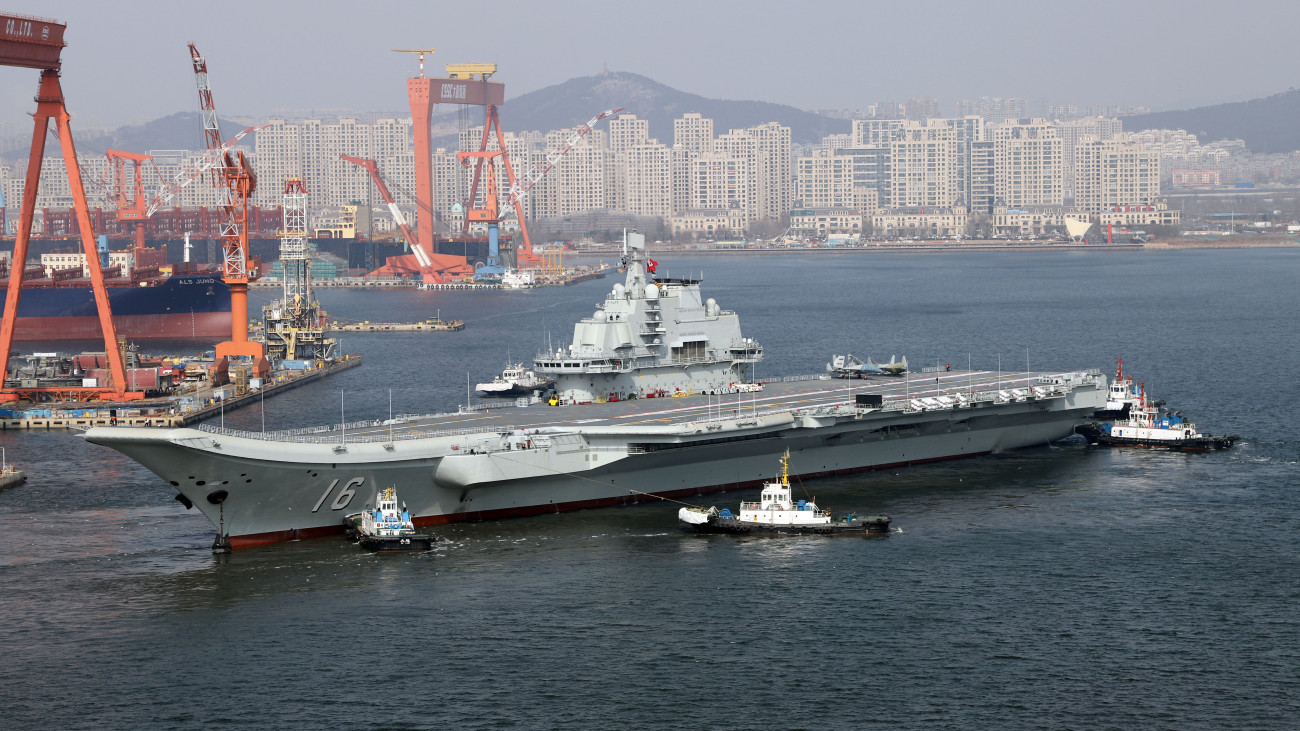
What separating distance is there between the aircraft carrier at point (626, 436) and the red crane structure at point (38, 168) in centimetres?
1706

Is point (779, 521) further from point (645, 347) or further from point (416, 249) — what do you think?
point (416, 249)

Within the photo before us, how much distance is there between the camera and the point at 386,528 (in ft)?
97.5

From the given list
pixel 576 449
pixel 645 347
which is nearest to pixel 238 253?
pixel 645 347

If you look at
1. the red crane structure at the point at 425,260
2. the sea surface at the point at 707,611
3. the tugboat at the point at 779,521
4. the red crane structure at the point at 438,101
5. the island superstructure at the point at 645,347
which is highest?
the red crane structure at the point at 438,101

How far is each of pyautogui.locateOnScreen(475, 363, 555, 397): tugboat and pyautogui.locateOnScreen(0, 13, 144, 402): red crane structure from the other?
526 inches

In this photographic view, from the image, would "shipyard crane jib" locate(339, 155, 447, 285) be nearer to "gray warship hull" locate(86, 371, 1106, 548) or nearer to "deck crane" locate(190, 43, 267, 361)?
"deck crane" locate(190, 43, 267, 361)

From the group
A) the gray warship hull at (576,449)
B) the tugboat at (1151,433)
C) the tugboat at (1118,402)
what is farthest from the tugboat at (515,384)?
the tugboat at (1151,433)

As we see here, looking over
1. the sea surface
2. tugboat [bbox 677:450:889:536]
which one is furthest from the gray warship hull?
tugboat [bbox 677:450:889:536]

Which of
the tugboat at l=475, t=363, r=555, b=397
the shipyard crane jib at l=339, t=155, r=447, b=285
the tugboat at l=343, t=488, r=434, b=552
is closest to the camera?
the tugboat at l=343, t=488, r=434, b=552

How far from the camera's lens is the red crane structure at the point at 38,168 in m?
45.0

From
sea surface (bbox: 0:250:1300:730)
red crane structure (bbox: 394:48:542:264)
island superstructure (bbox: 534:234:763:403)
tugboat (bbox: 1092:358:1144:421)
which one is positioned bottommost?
sea surface (bbox: 0:250:1300:730)

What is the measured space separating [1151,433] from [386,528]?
23.6m

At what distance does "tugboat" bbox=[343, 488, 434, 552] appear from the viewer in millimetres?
29422

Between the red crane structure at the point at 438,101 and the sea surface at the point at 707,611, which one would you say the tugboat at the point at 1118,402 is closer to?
the sea surface at the point at 707,611
